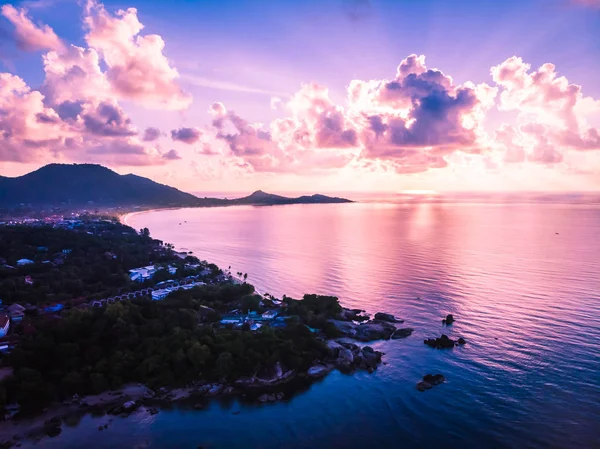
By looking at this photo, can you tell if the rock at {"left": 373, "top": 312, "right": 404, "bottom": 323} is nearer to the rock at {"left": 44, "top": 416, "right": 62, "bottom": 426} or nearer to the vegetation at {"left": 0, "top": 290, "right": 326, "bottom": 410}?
the vegetation at {"left": 0, "top": 290, "right": 326, "bottom": 410}

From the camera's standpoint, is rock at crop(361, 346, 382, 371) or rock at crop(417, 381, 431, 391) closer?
rock at crop(417, 381, 431, 391)

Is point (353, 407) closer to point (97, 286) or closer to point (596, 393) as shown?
point (596, 393)

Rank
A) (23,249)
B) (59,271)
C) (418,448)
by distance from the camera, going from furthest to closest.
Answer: (23,249) < (59,271) < (418,448)

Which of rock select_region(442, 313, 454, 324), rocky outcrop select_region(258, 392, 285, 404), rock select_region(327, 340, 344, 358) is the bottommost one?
rocky outcrop select_region(258, 392, 285, 404)

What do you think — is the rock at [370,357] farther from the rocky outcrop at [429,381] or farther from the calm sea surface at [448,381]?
the rocky outcrop at [429,381]

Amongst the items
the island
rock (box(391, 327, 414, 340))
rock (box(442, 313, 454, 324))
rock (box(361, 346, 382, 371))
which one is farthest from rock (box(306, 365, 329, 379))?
rock (box(442, 313, 454, 324))

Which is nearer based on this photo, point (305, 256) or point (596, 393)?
point (596, 393)

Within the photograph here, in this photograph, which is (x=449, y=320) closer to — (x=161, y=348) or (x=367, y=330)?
(x=367, y=330)

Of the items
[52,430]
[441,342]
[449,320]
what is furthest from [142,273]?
[441,342]

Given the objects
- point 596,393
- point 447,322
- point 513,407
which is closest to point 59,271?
point 447,322
